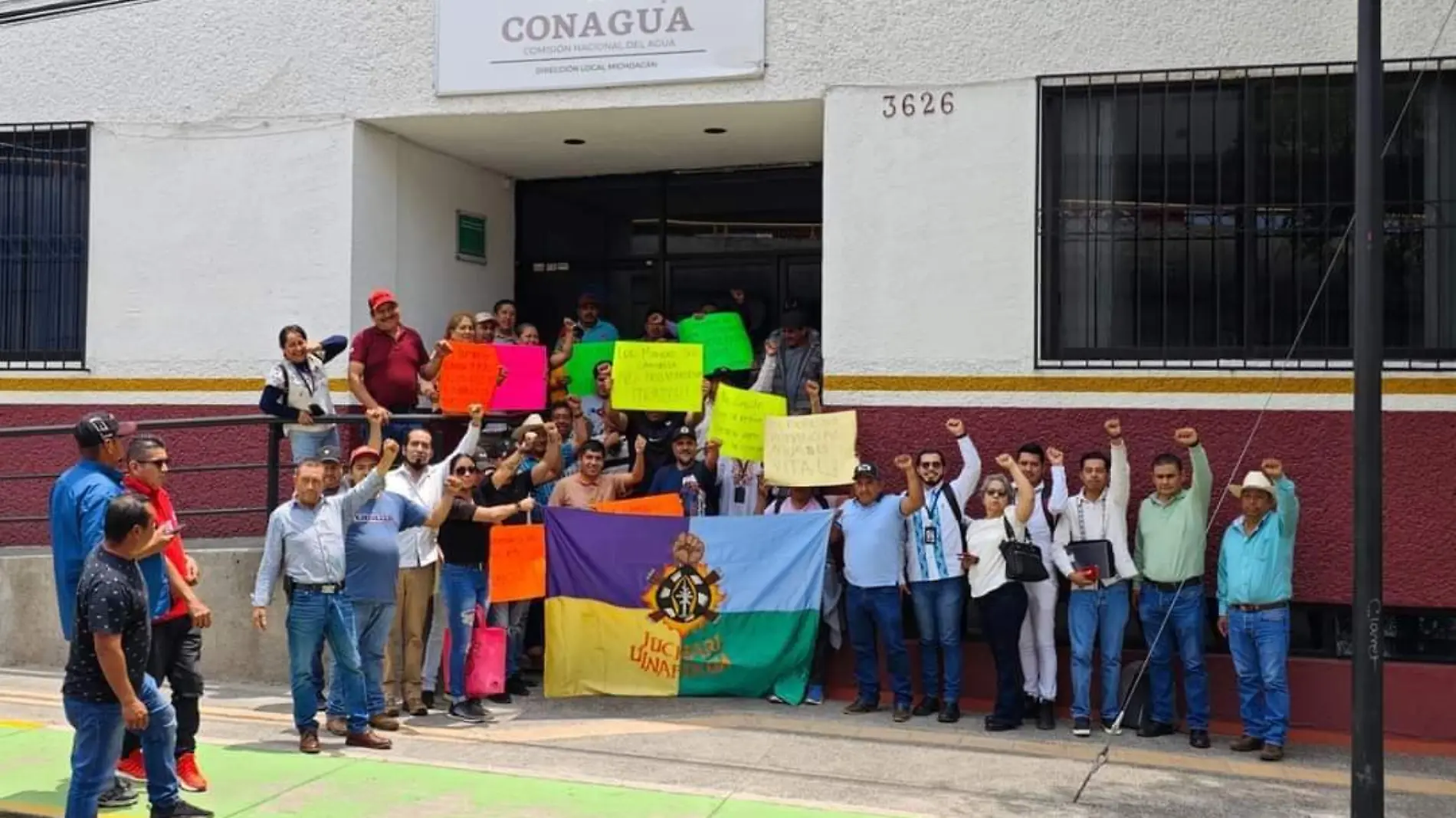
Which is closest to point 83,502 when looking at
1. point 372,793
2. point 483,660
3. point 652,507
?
point 372,793

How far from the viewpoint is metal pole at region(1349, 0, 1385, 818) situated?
633cm

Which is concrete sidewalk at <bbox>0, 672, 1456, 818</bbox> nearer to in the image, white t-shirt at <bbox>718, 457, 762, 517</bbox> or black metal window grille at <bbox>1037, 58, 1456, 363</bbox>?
white t-shirt at <bbox>718, 457, 762, 517</bbox>

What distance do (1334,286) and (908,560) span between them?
11.4 feet

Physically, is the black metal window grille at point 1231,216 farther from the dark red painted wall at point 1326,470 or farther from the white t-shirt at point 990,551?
the white t-shirt at point 990,551

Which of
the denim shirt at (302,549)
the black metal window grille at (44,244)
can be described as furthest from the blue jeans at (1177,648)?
the black metal window grille at (44,244)

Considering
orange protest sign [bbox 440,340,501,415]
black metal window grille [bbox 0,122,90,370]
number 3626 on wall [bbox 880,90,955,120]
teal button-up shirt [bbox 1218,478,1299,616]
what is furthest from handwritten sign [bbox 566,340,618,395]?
teal button-up shirt [bbox 1218,478,1299,616]

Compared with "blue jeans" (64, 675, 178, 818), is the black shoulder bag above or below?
above

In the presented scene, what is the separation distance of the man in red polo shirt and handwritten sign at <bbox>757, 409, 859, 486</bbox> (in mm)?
2450

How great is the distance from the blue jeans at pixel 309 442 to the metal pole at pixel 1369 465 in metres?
6.95

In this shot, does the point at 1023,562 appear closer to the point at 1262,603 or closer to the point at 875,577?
the point at 875,577

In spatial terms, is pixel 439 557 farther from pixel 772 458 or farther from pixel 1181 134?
pixel 1181 134

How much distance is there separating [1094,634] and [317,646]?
4945 mm

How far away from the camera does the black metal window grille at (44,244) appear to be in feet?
38.5

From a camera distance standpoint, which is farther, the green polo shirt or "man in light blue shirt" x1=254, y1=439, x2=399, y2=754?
the green polo shirt
